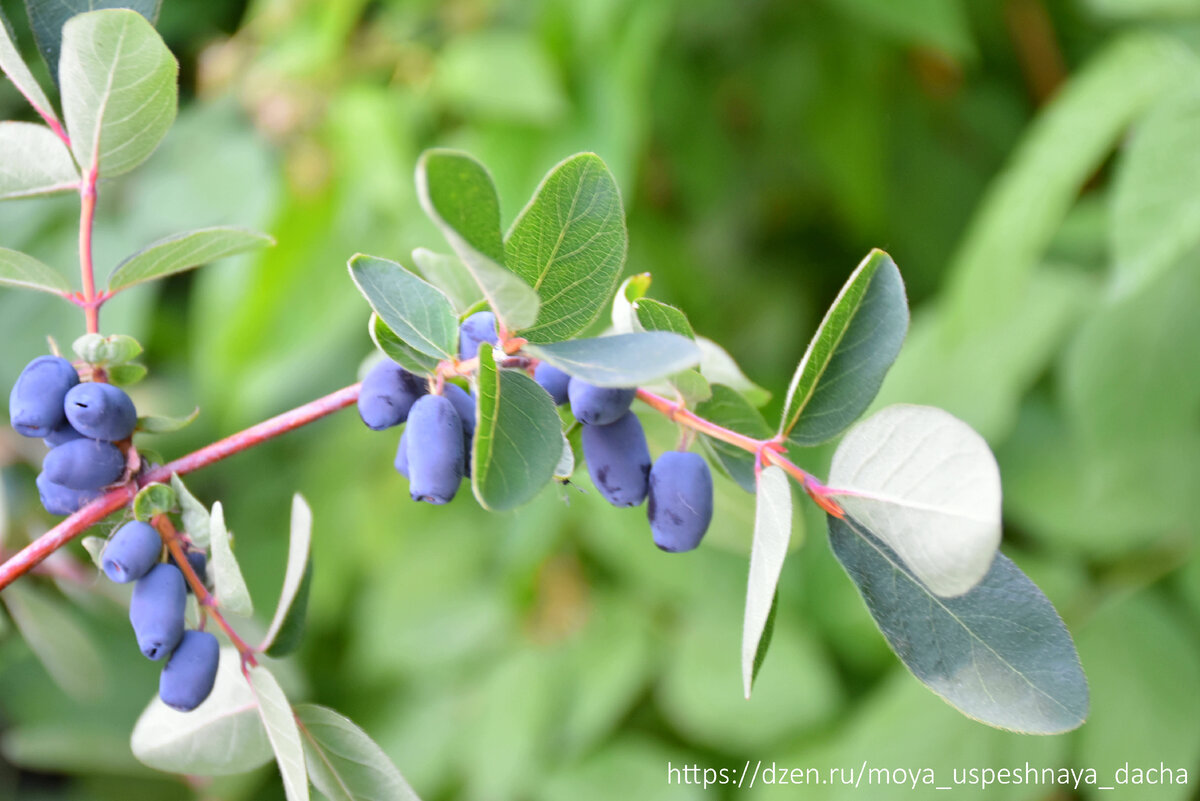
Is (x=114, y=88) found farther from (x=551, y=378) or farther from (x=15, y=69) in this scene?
(x=551, y=378)

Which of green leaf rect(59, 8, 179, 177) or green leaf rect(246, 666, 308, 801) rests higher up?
green leaf rect(59, 8, 179, 177)

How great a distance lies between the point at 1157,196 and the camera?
2.20ft

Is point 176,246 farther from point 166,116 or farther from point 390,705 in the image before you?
point 390,705

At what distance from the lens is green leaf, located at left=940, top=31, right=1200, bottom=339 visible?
819 mm

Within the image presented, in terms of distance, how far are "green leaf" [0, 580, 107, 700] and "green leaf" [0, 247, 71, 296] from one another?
0.90 feet

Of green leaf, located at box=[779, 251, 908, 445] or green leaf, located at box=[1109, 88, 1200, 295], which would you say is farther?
green leaf, located at box=[1109, 88, 1200, 295]

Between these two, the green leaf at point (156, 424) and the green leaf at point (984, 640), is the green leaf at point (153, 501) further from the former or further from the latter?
the green leaf at point (984, 640)

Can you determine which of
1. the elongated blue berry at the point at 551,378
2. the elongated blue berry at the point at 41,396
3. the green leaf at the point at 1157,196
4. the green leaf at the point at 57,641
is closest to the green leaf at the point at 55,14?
the elongated blue berry at the point at 41,396

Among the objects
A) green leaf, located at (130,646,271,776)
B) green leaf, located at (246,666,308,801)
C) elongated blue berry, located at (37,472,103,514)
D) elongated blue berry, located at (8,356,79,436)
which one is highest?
elongated blue berry, located at (8,356,79,436)

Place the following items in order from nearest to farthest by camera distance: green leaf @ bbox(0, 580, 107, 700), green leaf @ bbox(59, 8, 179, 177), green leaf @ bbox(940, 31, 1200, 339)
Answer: green leaf @ bbox(59, 8, 179, 177), green leaf @ bbox(0, 580, 107, 700), green leaf @ bbox(940, 31, 1200, 339)

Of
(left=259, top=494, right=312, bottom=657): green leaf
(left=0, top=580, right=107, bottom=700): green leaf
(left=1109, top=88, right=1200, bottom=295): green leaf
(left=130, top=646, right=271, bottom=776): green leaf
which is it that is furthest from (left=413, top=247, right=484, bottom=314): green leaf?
(left=1109, top=88, right=1200, bottom=295): green leaf

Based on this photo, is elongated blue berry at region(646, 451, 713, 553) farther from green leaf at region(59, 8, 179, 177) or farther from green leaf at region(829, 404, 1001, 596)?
green leaf at region(59, 8, 179, 177)

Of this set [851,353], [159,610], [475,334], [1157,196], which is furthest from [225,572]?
[1157,196]

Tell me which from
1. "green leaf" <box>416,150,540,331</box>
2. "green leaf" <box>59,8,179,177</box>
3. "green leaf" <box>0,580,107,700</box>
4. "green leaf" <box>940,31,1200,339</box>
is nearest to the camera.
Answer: "green leaf" <box>416,150,540,331</box>
